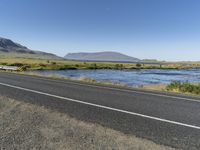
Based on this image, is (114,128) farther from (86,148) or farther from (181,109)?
(181,109)

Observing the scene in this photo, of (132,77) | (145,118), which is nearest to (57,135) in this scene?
(145,118)

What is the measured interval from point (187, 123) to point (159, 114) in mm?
1087

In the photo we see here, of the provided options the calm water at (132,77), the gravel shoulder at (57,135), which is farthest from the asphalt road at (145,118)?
the calm water at (132,77)

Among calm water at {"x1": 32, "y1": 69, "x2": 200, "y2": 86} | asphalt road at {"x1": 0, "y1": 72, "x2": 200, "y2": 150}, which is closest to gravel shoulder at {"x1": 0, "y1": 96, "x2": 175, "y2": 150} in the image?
asphalt road at {"x1": 0, "y1": 72, "x2": 200, "y2": 150}

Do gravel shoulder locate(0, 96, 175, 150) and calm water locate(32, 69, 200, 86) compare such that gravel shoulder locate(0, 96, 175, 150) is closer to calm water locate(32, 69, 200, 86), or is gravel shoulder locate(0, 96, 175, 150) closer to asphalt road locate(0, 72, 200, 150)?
asphalt road locate(0, 72, 200, 150)

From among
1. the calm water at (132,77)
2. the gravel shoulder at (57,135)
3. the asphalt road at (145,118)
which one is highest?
the gravel shoulder at (57,135)

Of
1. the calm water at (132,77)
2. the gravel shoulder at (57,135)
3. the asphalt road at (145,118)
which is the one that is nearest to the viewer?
the gravel shoulder at (57,135)

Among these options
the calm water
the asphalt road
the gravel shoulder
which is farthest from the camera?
the calm water

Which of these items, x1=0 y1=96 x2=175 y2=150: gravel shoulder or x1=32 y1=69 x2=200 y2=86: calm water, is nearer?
x1=0 y1=96 x2=175 y2=150: gravel shoulder

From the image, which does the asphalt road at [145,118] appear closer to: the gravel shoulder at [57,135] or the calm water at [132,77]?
the gravel shoulder at [57,135]

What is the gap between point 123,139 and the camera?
4.70 metres

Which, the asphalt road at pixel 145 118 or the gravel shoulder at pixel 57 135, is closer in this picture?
the gravel shoulder at pixel 57 135

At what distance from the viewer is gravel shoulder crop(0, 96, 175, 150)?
4.29 m

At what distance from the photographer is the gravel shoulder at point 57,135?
429 centimetres
